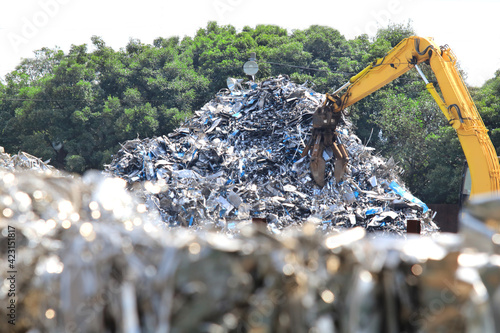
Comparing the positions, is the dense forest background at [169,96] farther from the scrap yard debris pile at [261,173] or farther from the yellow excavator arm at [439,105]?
the yellow excavator arm at [439,105]

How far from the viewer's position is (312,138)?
495 inches

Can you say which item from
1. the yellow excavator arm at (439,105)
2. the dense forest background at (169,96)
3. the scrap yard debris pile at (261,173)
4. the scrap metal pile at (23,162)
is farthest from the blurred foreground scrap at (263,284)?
the dense forest background at (169,96)

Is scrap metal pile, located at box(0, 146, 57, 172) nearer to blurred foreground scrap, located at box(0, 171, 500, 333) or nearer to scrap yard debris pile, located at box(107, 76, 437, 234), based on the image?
scrap yard debris pile, located at box(107, 76, 437, 234)

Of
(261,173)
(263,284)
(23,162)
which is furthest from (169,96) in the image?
(263,284)

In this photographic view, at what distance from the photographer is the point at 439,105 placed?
908 centimetres

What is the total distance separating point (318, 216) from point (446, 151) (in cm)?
855

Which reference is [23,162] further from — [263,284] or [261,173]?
[263,284]

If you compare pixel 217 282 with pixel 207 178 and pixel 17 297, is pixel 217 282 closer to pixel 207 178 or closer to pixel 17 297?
pixel 17 297

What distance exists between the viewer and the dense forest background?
2005 centimetres

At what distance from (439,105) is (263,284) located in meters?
8.04

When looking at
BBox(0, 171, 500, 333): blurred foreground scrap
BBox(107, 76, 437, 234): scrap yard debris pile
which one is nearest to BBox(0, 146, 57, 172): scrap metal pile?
BBox(107, 76, 437, 234): scrap yard debris pile

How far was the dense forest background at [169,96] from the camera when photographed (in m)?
20.0

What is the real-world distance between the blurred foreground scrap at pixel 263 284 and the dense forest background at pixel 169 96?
17035 millimetres

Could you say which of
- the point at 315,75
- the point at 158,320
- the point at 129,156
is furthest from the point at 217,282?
the point at 315,75
